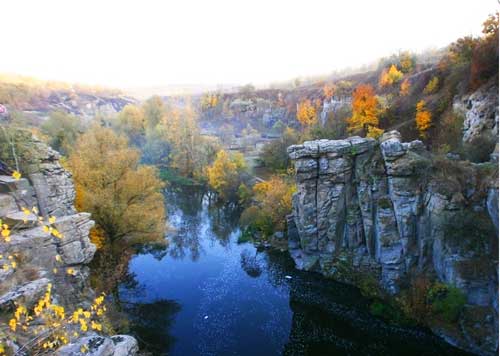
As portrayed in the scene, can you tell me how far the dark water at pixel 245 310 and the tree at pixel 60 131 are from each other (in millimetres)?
25690

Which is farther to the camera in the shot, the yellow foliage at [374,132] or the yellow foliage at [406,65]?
the yellow foliage at [406,65]

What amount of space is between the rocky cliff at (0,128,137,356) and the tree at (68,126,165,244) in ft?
9.88

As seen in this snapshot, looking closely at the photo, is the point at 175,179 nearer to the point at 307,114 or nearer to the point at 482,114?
the point at 307,114

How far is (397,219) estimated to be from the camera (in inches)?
909

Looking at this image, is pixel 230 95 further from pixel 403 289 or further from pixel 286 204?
pixel 403 289

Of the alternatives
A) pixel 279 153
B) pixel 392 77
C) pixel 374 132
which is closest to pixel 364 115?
pixel 374 132

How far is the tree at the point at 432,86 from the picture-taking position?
127ft

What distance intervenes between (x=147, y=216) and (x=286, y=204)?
13.7 meters

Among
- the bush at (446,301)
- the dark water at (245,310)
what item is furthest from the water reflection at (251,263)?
the bush at (446,301)

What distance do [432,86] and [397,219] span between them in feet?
76.4

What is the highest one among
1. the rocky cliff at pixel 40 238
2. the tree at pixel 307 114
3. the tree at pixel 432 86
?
the tree at pixel 432 86

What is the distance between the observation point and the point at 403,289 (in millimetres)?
22625

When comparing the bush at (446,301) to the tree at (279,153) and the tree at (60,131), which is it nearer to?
the tree at (279,153)

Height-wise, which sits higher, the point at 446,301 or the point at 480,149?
the point at 480,149
